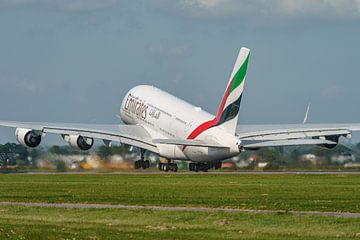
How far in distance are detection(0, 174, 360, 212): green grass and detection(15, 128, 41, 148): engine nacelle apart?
1626 cm

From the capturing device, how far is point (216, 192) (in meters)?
56.1

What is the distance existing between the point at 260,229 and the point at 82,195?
67.7 feet

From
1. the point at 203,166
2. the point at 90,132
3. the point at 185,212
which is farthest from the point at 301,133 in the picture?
the point at 185,212

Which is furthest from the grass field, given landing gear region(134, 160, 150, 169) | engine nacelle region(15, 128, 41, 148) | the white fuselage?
landing gear region(134, 160, 150, 169)

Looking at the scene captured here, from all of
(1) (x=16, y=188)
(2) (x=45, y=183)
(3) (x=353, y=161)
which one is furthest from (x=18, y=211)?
(3) (x=353, y=161)

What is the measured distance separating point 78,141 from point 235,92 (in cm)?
1669

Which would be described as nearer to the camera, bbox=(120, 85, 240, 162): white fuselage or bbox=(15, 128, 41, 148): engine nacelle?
bbox=(120, 85, 240, 162): white fuselage

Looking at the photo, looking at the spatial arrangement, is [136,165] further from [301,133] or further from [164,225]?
[164,225]

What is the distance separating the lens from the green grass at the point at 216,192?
46.3 metres

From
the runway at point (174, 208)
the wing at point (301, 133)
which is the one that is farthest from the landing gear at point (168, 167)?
the runway at point (174, 208)

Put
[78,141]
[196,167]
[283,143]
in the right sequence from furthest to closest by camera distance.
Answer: [78,141], [196,167], [283,143]

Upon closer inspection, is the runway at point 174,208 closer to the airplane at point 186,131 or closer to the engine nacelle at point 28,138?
the airplane at point 186,131

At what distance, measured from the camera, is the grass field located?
1316 inches

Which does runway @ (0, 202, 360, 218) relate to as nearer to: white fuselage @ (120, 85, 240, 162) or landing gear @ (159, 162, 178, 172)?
white fuselage @ (120, 85, 240, 162)
